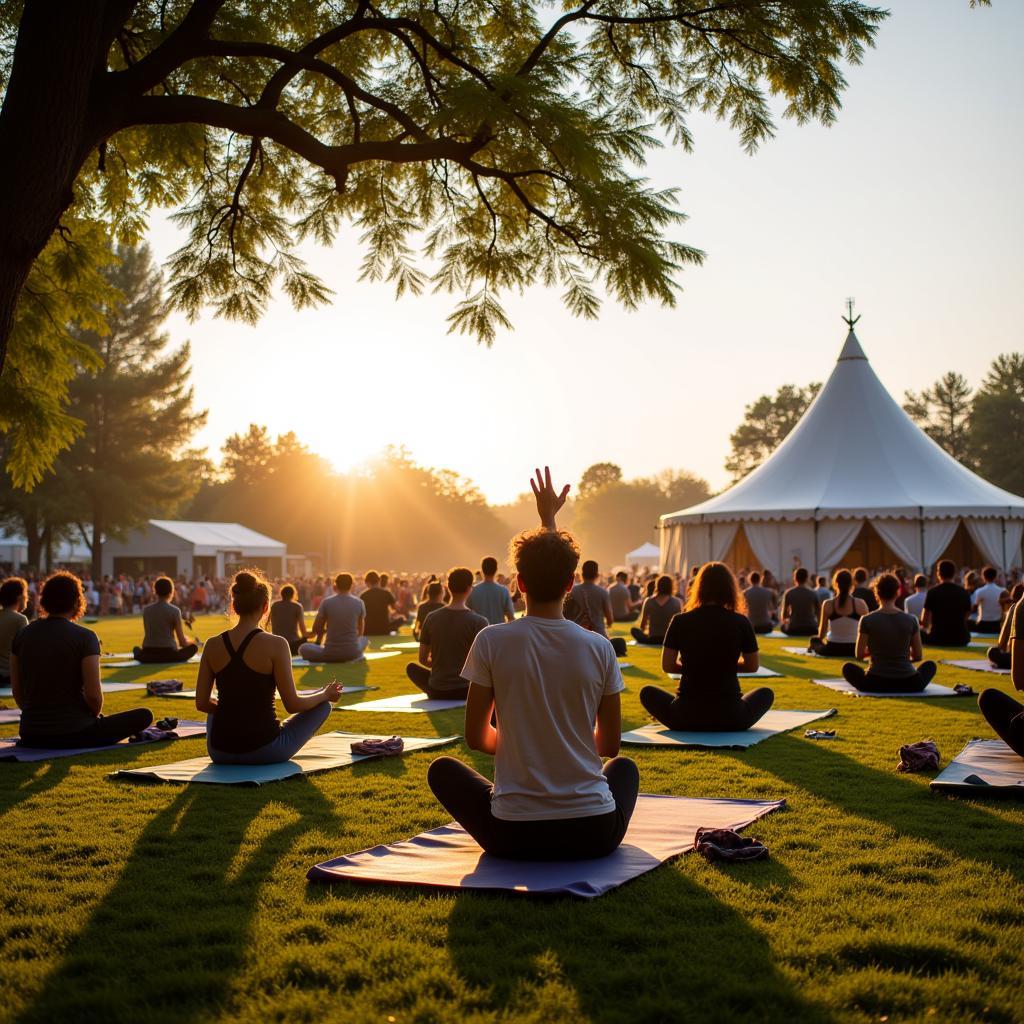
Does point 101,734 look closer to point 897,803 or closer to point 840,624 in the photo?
point 897,803

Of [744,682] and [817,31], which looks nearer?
[817,31]

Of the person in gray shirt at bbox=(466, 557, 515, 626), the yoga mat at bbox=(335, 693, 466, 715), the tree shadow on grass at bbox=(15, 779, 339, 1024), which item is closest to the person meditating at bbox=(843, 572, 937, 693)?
the person in gray shirt at bbox=(466, 557, 515, 626)

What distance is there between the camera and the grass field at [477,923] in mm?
3152

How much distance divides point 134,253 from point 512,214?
43682 mm

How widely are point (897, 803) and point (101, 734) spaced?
5584 millimetres

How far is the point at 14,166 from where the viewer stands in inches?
219

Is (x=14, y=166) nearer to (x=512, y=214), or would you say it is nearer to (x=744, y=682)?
(x=512, y=214)

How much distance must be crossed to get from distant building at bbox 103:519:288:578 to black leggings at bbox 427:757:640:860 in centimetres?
4344

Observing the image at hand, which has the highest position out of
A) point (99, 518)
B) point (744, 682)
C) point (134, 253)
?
point (134, 253)

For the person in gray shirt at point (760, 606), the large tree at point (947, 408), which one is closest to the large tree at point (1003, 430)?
the large tree at point (947, 408)

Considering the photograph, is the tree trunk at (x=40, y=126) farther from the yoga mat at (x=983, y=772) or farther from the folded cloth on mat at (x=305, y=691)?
the folded cloth on mat at (x=305, y=691)

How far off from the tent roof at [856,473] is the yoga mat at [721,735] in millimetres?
22629

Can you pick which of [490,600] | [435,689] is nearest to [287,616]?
[490,600]

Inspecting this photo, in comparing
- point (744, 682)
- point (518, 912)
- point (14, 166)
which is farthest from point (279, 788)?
point (744, 682)
